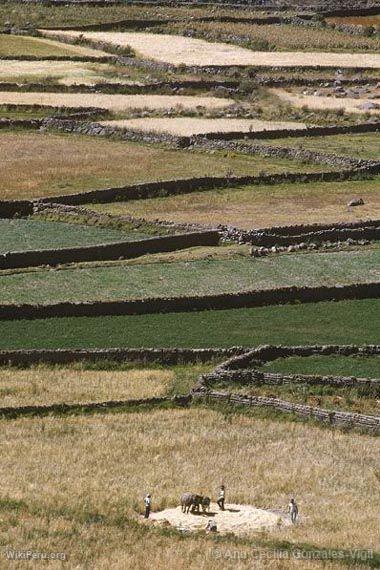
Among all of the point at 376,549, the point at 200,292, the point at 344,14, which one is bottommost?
the point at 344,14

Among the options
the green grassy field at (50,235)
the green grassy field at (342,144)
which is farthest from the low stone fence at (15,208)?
the green grassy field at (342,144)

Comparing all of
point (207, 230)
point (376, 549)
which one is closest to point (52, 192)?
point (207, 230)

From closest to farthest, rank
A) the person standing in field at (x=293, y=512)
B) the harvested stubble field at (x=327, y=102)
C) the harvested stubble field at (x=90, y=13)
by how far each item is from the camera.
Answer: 1. the person standing in field at (x=293, y=512)
2. the harvested stubble field at (x=327, y=102)
3. the harvested stubble field at (x=90, y=13)

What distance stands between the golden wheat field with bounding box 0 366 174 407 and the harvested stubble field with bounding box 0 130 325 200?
26.3 metres

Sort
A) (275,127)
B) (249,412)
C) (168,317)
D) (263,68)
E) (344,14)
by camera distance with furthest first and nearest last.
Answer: (344,14) → (263,68) → (275,127) → (168,317) → (249,412)

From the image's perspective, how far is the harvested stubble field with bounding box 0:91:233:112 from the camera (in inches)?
4006

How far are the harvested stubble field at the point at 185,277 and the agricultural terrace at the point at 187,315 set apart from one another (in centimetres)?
15

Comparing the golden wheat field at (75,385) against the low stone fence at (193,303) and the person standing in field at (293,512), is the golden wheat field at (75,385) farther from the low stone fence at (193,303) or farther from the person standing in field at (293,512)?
the person standing in field at (293,512)

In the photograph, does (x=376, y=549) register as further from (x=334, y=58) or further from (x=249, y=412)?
(x=334, y=58)

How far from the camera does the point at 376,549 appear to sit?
1323 inches

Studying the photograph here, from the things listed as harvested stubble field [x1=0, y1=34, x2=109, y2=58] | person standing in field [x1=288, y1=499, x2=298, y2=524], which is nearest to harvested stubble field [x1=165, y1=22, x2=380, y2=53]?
harvested stubble field [x1=0, y1=34, x2=109, y2=58]

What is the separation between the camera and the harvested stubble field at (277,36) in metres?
132

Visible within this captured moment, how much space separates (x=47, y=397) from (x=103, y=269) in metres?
14.7

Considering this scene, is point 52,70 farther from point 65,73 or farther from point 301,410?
point 301,410
